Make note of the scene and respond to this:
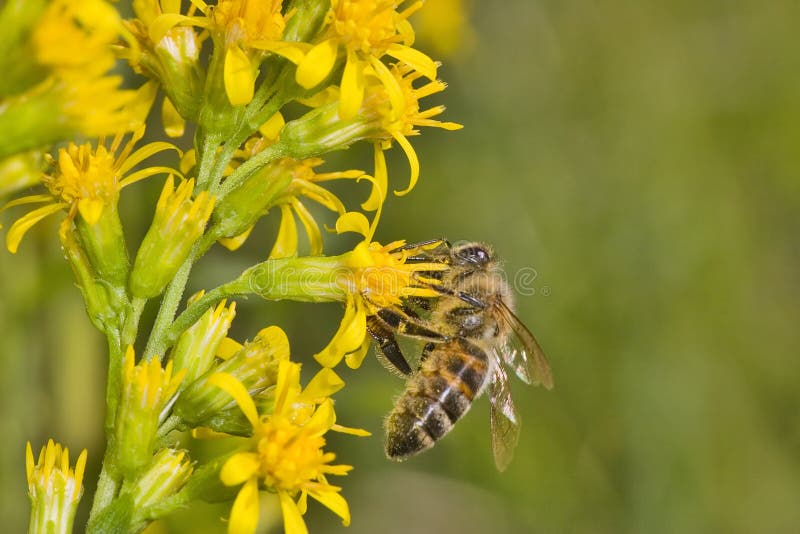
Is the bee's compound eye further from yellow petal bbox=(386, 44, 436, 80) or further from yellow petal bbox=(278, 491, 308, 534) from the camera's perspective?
yellow petal bbox=(278, 491, 308, 534)

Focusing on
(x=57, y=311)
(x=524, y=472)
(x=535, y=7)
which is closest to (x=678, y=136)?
(x=535, y=7)

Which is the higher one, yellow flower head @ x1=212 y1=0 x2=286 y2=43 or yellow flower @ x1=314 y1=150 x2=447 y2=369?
yellow flower head @ x1=212 y1=0 x2=286 y2=43

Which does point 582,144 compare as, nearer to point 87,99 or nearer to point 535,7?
point 535,7

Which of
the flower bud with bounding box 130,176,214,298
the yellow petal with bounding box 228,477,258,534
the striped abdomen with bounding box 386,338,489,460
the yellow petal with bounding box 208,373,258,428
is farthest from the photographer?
the striped abdomen with bounding box 386,338,489,460

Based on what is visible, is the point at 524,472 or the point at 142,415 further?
the point at 524,472

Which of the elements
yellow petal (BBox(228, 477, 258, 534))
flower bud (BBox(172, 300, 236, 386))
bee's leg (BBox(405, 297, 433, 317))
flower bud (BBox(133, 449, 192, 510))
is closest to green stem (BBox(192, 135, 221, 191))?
flower bud (BBox(172, 300, 236, 386))

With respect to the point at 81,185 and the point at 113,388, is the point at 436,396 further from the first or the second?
the point at 81,185

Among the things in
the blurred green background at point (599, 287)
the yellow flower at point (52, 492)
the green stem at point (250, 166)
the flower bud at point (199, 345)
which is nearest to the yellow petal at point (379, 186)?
the green stem at point (250, 166)

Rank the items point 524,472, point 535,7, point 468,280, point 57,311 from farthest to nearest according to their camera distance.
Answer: point 535,7
point 524,472
point 57,311
point 468,280
